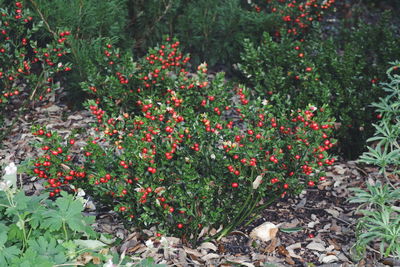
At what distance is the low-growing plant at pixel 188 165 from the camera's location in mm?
2805

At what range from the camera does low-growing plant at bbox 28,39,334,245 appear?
2805mm

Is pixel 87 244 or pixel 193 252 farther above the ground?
pixel 87 244

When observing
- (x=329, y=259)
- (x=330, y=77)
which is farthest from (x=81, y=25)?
(x=329, y=259)

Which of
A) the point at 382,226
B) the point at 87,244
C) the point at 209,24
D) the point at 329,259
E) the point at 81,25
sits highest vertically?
the point at 81,25

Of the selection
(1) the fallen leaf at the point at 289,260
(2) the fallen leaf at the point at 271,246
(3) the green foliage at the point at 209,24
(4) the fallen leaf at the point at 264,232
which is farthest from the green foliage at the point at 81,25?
(1) the fallen leaf at the point at 289,260

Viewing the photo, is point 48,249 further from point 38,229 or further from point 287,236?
point 287,236

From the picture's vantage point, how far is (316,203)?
3520mm

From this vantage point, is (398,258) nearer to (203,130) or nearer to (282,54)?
(203,130)

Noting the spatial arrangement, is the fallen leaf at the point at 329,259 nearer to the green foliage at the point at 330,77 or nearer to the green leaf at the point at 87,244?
the green foliage at the point at 330,77

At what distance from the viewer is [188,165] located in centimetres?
277

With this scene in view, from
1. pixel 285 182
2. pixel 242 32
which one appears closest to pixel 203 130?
pixel 285 182

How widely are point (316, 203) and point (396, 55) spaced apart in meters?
1.58

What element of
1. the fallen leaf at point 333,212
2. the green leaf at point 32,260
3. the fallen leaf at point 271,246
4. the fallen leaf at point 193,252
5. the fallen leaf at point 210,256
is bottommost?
the fallen leaf at point 333,212

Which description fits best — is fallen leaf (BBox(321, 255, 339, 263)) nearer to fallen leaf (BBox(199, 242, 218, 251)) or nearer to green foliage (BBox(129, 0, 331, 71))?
fallen leaf (BBox(199, 242, 218, 251))
